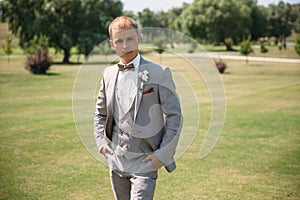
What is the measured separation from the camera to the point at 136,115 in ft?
10.5

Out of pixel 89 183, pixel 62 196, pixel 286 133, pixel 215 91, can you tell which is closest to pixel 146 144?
pixel 215 91

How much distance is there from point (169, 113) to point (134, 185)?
59 centimetres

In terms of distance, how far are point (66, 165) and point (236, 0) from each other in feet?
181

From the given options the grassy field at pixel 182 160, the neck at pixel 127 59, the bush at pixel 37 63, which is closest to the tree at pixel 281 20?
the bush at pixel 37 63

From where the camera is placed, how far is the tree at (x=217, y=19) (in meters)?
56.0

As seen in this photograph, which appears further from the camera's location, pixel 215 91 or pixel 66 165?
pixel 66 165

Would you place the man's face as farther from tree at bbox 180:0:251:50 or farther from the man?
tree at bbox 180:0:251:50

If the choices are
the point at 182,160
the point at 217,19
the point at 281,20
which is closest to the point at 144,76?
the point at 182,160

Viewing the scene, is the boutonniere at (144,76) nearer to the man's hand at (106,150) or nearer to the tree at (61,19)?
the man's hand at (106,150)

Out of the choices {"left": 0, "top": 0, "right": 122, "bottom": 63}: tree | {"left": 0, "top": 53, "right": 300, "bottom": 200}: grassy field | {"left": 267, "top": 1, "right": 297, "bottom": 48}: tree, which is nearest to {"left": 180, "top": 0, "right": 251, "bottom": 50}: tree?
{"left": 267, "top": 1, "right": 297, "bottom": 48}: tree

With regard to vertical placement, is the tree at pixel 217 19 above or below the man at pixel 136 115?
below

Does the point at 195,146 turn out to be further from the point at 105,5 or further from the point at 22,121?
the point at 105,5

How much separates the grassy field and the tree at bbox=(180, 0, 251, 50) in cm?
4305

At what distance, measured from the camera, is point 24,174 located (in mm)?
6477
